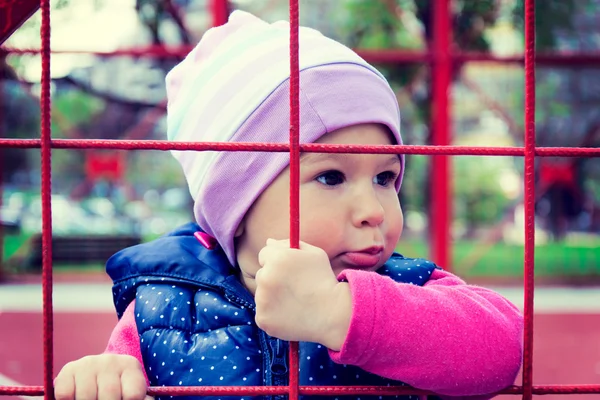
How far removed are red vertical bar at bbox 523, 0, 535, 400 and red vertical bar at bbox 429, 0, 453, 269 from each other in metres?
3.40

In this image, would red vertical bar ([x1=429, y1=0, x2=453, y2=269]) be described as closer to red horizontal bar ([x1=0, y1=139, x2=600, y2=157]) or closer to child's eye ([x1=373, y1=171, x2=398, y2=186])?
child's eye ([x1=373, y1=171, x2=398, y2=186])

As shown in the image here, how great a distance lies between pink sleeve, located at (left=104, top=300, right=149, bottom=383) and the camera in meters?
0.90

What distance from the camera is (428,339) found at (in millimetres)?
677

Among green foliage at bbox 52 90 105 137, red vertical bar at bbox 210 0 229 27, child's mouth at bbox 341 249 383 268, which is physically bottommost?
A: child's mouth at bbox 341 249 383 268

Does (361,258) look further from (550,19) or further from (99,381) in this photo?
(550,19)

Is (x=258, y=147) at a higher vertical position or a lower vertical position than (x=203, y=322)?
higher

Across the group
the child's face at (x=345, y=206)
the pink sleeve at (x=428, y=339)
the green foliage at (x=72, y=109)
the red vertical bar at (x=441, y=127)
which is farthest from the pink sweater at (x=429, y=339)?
the green foliage at (x=72, y=109)

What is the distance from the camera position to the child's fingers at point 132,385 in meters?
0.71

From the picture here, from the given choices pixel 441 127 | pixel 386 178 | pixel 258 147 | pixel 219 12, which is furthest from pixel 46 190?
pixel 441 127

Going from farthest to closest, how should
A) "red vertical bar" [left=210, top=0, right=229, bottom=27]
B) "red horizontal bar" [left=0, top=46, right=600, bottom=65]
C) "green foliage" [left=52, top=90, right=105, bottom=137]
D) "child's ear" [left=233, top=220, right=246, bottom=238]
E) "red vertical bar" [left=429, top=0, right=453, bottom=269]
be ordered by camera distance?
"green foliage" [left=52, top=90, right=105, bottom=137]
"red vertical bar" [left=429, top=0, right=453, bottom=269]
"red horizontal bar" [left=0, top=46, right=600, bottom=65]
"red vertical bar" [left=210, top=0, right=229, bottom=27]
"child's ear" [left=233, top=220, right=246, bottom=238]

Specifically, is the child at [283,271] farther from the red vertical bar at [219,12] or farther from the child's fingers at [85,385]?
the red vertical bar at [219,12]

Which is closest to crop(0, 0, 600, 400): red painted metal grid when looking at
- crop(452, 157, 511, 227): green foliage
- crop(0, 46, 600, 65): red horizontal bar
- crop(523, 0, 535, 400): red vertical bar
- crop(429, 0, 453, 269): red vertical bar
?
crop(523, 0, 535, 400): red vertical bar

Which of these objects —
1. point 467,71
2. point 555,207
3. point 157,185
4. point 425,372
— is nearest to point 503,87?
point 467,71

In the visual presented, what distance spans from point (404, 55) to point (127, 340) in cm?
352
